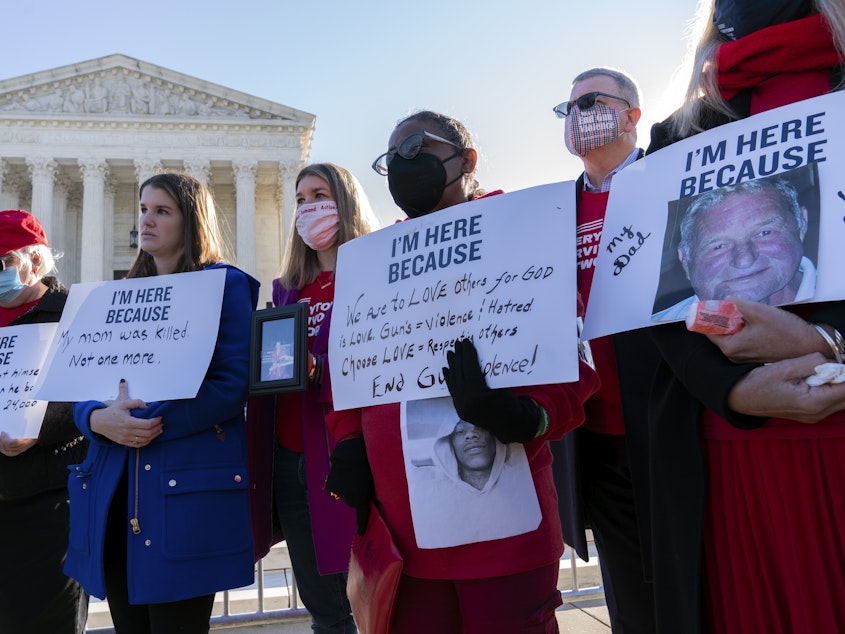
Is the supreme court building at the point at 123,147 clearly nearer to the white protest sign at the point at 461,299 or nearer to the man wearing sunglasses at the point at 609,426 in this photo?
the man wearing sunglasses at the point at 609,426

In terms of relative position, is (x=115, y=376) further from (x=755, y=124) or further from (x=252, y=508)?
(x=755, y=124)

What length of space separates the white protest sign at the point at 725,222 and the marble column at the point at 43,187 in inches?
1588

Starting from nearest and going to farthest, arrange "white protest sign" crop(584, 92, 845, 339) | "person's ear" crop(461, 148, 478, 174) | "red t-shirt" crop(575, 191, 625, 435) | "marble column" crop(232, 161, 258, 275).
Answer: "white protest sign" crop(584, 92, 845, 339)
"person's ear" crop(461, 148, 478, 174)
"red t-shirt" crop(575, 191, 625, 435)
"marble column" crop(232, 161, 258, 275)

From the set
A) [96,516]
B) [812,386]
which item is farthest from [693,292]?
[96,516]

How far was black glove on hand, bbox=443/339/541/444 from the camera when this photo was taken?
162 cm

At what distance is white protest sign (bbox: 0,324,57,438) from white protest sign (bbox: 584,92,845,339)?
8.82 ft

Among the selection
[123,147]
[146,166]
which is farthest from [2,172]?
[146,166]

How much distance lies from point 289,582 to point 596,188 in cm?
445

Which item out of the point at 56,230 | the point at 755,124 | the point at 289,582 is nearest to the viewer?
the point at 755,124

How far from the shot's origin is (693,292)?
1.49 m

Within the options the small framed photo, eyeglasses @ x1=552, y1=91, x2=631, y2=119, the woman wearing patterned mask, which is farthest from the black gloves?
eyeglasses @ x1=552, y1=91, x2=631, y2=119

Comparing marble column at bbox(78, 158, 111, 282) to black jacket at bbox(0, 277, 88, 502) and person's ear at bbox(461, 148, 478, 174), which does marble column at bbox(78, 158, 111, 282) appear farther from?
person's ear at bbox(461, 148, 478, 174)

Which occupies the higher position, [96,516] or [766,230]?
[766,230]

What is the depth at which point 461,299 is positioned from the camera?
1830 mm
